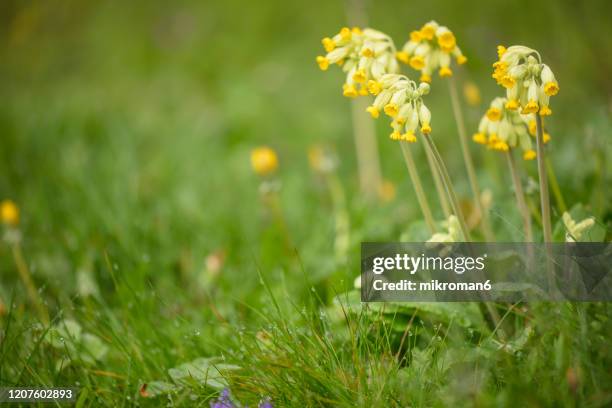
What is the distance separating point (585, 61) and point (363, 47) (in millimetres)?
2711

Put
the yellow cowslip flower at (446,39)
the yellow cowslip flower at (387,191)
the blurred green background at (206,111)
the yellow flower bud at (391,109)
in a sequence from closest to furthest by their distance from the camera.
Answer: the yellow flower bud at (391,109) → the yellow cowslip flower at (446,39) → the blurred green background at (206,111) → the yellow cowslip flower at (387,191)

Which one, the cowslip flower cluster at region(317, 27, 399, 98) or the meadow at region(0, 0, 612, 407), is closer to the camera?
the meadow at region(0, 0, 612, 407)

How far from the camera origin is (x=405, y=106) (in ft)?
4.95

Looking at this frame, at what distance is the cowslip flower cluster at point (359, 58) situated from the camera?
1640 mm

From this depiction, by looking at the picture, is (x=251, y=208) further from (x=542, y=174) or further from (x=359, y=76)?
(x=542, y=174)

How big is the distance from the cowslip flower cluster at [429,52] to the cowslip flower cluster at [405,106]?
0.74 feet

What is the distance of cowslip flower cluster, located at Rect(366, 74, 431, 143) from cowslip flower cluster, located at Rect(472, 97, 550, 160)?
26cm

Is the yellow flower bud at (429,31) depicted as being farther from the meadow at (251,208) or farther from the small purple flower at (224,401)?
the small purple flower at (224,401)

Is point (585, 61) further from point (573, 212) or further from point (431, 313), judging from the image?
point (431, 313)

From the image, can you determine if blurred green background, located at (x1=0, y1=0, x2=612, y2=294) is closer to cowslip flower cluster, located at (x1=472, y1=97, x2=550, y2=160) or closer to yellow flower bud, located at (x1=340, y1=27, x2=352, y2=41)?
cowslip flower cluster, located at (x1=472, y1=97, x2=550, y2=160)

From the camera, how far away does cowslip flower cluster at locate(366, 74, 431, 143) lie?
4.92 ft

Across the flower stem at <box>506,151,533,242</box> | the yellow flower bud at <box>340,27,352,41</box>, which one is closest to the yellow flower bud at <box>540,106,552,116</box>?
the flower stem at <box>506,151,533,242</box>

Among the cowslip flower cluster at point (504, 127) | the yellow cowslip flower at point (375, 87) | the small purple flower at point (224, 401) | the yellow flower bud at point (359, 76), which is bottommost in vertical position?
the small purple flower at point (224, 401)

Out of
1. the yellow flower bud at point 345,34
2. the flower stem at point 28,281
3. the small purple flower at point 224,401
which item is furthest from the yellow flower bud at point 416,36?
the flower stem at point 28,281
